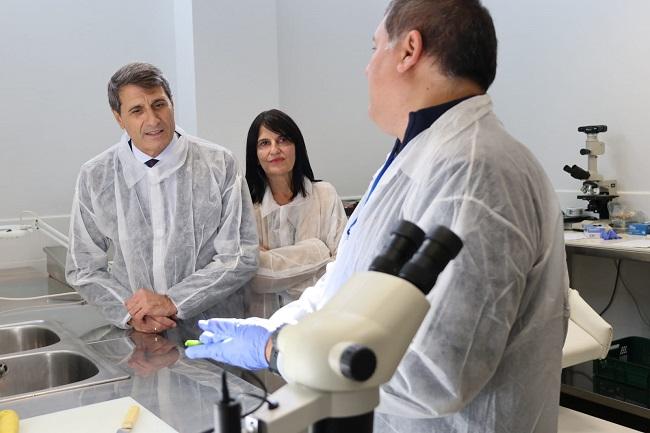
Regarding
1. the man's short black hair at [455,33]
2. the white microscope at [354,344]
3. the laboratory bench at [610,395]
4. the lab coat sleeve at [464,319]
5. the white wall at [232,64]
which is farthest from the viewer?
the white wall at [232,64]

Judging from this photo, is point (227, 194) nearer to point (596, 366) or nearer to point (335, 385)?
point (335, 385)

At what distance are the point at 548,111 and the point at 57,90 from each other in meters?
2.55

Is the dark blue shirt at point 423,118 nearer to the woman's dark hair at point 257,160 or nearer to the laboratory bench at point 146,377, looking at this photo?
the laboratory bench at point 146,377

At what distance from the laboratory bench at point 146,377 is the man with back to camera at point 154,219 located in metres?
0.09

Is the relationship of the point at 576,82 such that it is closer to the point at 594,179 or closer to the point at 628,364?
the point at 594,179

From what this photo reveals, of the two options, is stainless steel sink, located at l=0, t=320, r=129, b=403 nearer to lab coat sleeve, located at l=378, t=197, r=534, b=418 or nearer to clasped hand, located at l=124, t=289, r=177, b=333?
clasped hand, located at l=124, t=289, r=177, b=333

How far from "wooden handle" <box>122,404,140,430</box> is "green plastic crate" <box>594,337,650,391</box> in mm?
2382

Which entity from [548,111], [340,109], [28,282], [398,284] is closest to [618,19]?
[548,111]

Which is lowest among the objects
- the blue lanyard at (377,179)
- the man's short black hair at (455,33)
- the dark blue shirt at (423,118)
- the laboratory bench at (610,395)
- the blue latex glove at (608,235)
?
the laboratory bench at (610,395)

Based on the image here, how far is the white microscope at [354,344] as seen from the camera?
0.50m

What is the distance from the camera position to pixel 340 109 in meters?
3.98

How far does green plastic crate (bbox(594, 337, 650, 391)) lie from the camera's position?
2.77m

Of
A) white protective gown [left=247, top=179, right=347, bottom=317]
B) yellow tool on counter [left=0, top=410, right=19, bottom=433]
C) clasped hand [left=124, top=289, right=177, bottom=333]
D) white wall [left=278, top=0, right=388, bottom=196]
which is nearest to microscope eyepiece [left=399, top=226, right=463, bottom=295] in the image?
yellow tool on counter [left=0, top=410, right=19, bottom=433]

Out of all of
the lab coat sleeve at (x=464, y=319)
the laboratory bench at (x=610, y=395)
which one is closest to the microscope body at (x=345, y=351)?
the lab coat sleeve at (x=464, y=319)
